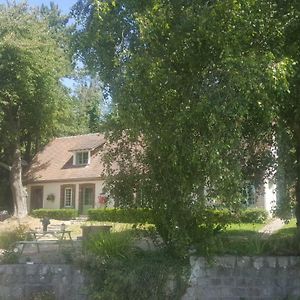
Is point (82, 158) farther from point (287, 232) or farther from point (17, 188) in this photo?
point (287, 232)

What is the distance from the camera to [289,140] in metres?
10.5

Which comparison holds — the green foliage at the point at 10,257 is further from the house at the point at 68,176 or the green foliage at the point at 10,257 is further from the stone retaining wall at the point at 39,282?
the house at the point at 68,176

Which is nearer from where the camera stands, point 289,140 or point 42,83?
point 289,140

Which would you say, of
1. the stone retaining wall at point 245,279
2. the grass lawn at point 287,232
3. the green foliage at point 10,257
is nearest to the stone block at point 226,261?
the stone retaining wall at point 245,279

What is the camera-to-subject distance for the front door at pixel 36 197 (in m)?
37.5

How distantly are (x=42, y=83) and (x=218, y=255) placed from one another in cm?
2341

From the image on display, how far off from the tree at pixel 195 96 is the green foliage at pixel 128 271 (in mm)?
589

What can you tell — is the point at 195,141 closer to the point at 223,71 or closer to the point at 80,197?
the point at 223,71

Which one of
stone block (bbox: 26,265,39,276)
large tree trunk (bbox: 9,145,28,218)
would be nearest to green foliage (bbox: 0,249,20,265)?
stone block (bbox: 26,265,39,276)

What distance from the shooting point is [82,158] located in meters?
36.1

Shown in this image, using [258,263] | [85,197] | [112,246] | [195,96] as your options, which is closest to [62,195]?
[85,197]

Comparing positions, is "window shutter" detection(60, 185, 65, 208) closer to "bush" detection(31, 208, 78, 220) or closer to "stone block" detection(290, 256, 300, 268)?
"bush" detection(31, 208, 78, 220)

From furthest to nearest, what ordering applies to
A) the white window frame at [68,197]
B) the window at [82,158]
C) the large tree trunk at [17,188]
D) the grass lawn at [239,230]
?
1. the window at [82,158]
2. the white window frame at [68,197]
3. the large tree trunk at [17,188]
4. the grass lawn at [239,230]

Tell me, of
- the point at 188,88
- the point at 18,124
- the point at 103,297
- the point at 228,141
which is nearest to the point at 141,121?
Answer: the point at 188,88
